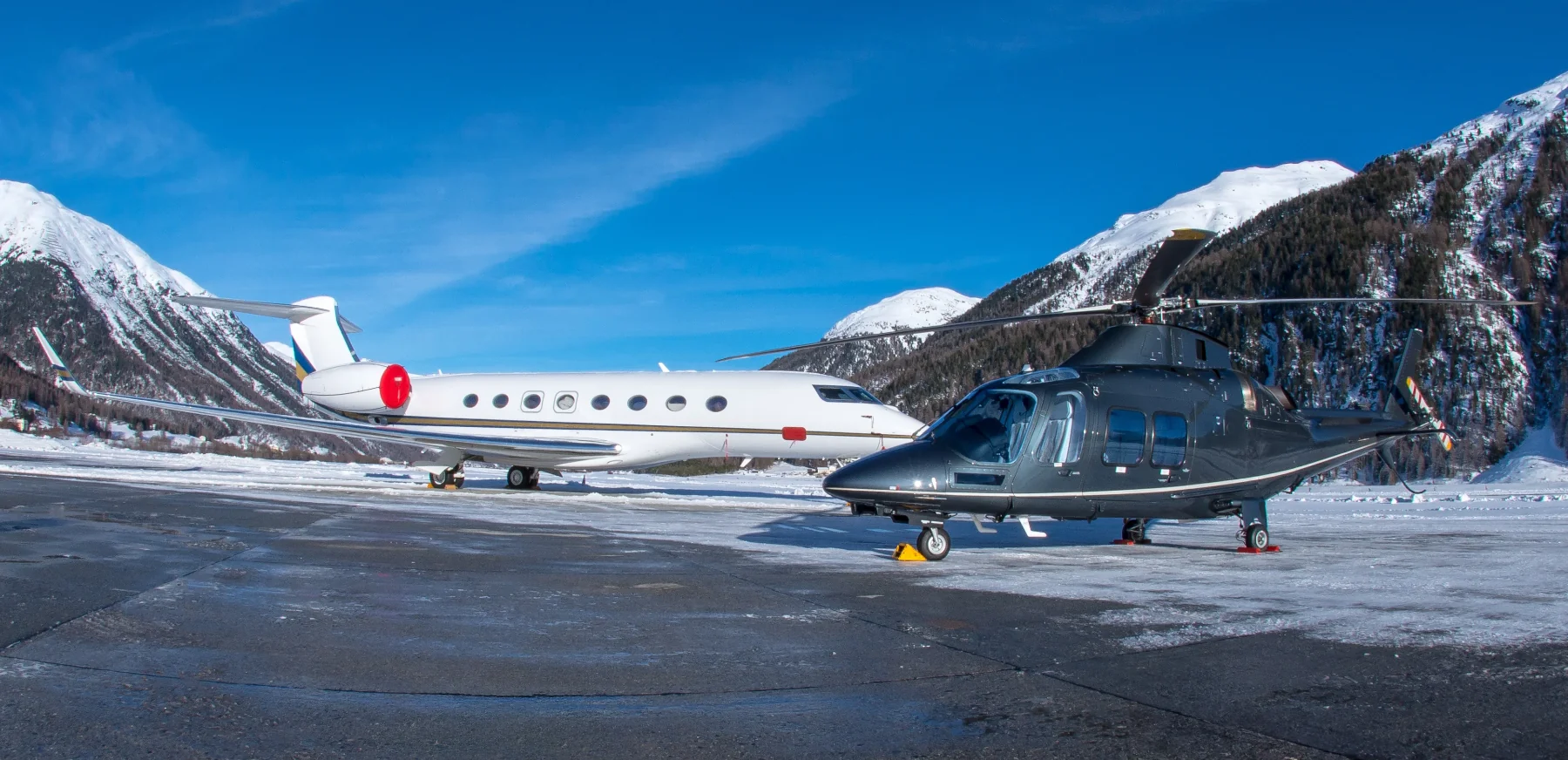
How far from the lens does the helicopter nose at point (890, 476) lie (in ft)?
30.2

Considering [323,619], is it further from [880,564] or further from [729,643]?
[880,564]

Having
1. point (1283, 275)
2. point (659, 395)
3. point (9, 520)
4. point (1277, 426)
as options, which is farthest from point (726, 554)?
point (1283, 275)

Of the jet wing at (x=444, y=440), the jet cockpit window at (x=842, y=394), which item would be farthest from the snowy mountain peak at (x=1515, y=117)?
the jet wing at (x=444, y=440)

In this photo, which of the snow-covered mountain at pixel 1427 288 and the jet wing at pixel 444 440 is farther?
the snow-covered mountain at pixel 1427 288

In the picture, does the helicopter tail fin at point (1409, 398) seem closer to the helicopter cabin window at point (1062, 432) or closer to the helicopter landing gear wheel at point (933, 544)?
the helicopter cabin window at point (1062, 432)

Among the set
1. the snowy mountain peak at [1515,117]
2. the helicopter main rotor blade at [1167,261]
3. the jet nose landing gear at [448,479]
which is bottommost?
the jet nose landing gear at [448,479]

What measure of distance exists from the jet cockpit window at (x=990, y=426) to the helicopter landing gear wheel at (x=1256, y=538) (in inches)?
114

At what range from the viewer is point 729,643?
5297mm

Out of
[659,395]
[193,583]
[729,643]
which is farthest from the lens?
[659,395]

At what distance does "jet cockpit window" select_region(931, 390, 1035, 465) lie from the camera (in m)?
9.54

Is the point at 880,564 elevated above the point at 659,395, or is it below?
below

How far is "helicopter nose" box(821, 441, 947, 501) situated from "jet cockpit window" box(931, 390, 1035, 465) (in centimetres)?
32

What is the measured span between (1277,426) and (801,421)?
10.1m

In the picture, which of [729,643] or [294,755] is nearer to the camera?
[294,755]
